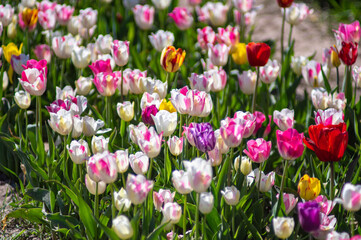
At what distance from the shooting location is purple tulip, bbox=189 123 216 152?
5.56 ft

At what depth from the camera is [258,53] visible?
2.37 m

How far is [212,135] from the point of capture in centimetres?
170

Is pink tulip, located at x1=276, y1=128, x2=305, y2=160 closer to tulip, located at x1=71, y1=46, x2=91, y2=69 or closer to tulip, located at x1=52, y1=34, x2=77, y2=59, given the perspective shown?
tulip, located at x1=71, y1=46, x2=91, y2=69

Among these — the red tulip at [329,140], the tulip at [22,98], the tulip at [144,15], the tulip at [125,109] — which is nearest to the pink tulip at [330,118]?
the red tulip at [329,140]

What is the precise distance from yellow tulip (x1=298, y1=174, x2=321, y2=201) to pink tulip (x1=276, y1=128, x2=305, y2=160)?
104 millimetres

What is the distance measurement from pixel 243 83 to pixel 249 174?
0.69 metres

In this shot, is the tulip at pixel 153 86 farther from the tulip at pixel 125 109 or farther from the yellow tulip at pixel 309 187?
the yellow tulip at pixel 309 187

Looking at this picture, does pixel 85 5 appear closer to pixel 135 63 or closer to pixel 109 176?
pixel 135 63

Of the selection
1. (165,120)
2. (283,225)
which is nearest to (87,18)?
(165,120)

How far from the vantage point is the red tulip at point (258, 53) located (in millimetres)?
2363

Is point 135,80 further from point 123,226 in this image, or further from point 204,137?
point 123,226

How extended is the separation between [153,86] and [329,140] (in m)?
0.82

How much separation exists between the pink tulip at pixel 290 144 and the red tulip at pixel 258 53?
0.73 meters

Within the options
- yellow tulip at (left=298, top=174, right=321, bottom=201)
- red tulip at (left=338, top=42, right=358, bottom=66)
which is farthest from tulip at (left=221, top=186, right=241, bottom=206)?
red tulip at (left=338, top=42, right=358, bottom=66)
